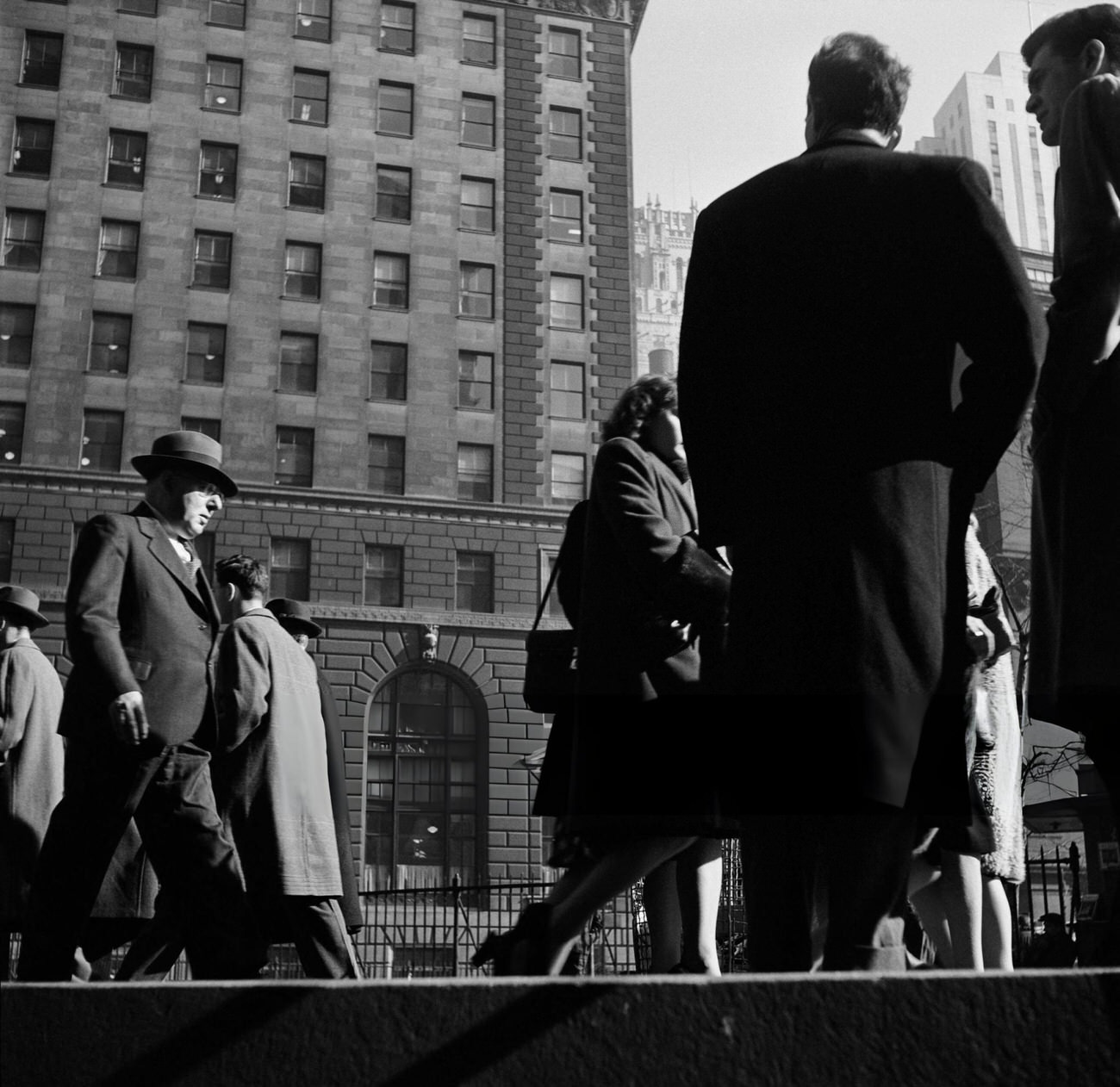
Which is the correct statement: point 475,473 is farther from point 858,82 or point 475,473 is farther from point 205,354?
point 858,82

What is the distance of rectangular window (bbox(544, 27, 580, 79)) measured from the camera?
42.1m

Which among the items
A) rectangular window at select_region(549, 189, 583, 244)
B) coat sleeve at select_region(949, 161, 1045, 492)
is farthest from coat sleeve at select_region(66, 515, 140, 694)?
rectangular window at select_region(549, 189, 583, 244)

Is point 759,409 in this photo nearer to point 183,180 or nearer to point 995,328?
point 995,328

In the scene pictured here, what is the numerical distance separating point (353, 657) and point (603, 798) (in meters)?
32.4

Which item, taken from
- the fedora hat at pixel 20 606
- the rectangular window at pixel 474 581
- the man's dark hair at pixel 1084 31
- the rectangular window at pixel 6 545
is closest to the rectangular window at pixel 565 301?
the rectangular window at pixel 474 581

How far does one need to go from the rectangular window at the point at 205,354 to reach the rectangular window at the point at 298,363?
1.62 m

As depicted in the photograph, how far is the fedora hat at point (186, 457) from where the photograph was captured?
17.0 feet

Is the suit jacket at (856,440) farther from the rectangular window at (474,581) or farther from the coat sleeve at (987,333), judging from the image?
the rectangular window at (474,581)

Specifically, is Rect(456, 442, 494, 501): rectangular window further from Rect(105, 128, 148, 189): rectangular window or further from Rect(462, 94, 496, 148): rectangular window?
Rect(105, 128, 148, 189): rectangular window

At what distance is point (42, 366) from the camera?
3509 centimetres

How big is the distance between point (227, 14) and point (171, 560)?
38953mm

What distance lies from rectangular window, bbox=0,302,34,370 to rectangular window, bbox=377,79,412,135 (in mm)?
11573

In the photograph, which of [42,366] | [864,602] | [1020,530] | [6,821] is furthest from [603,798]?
[1020,530]

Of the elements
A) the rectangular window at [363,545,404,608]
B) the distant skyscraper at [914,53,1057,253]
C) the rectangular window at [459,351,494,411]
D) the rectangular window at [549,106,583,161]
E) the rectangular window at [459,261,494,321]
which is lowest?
the rectangular window at [363,545,404,608]
